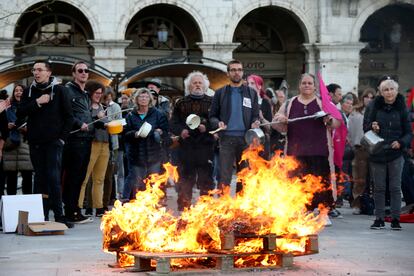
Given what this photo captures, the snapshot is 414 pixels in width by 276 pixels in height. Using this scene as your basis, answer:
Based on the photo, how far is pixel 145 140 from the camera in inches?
559

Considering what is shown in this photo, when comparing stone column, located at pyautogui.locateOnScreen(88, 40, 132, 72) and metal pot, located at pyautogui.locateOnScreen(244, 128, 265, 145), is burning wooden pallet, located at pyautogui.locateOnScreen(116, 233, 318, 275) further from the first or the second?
stone column, located at pyautogui.locateOnScreen(88, 40, 132, 72)

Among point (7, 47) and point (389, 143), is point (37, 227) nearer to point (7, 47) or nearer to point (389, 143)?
A: point (389, 143)

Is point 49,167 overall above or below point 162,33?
below

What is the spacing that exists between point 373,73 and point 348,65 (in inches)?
219

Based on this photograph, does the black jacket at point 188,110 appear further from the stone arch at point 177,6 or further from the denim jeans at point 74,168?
the stone arch at point 177,6

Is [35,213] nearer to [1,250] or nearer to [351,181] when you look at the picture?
[1,250]

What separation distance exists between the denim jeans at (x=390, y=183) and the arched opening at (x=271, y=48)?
24290 millimetres

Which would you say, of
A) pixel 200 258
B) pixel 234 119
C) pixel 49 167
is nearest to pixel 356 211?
pixel 234 119

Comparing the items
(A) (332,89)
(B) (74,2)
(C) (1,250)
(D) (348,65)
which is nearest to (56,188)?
(C) (1,250)

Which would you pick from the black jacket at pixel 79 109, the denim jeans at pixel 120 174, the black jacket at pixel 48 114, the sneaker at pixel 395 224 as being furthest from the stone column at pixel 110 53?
the sneaker at pixel 395 224

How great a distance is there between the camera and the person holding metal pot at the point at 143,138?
14180 millimetres

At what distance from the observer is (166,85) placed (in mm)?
33844

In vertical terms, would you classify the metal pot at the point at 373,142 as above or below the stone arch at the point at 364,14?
below

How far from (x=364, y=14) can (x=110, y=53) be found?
27.6 ft
